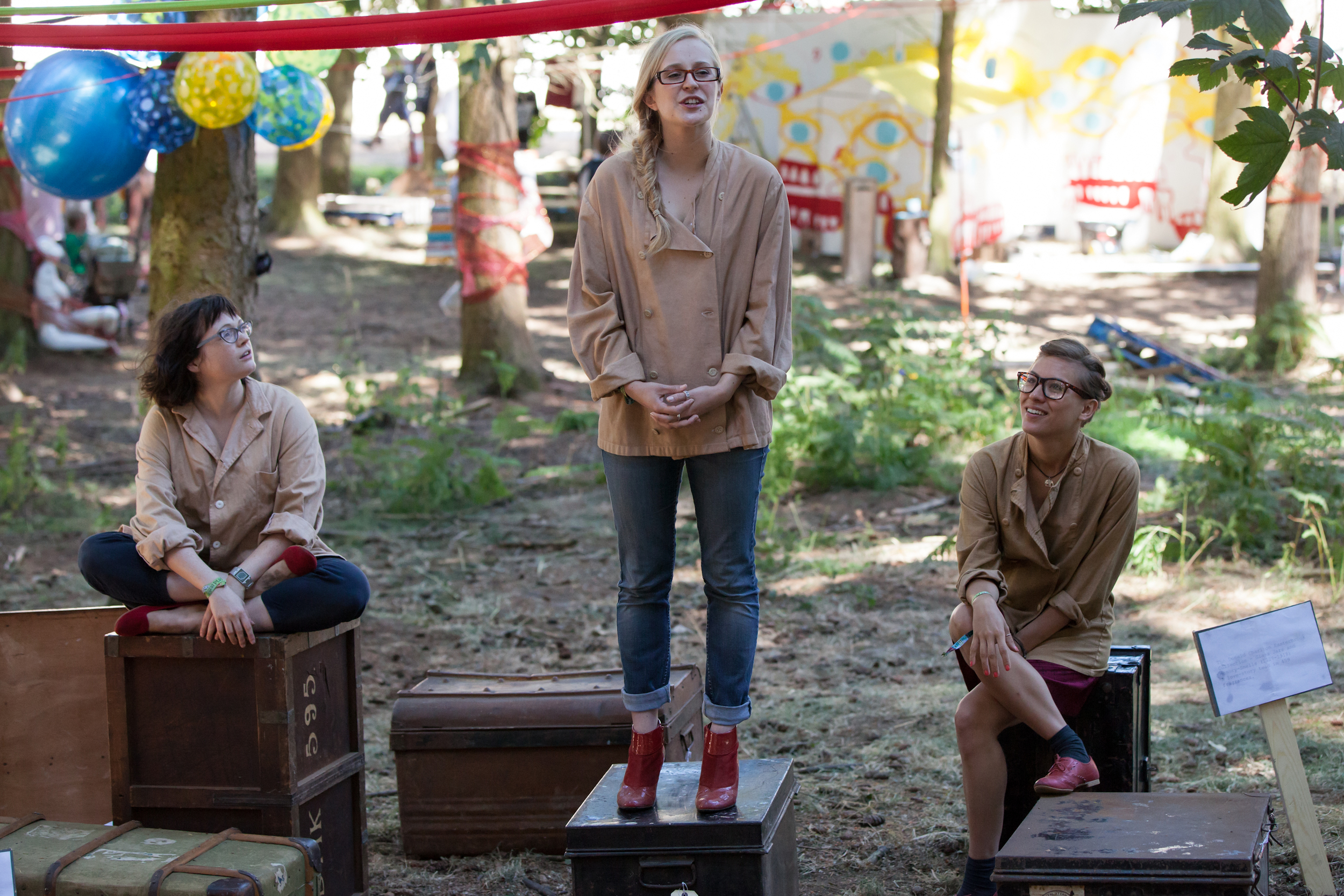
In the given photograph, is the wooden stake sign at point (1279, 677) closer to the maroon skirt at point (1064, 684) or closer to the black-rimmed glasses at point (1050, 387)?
the maroon skirt at point (1064, 684)

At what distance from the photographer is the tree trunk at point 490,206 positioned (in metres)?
9.21

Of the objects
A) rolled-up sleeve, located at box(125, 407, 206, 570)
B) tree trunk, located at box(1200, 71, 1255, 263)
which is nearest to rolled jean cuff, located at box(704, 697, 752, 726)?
rolled-up sleeve, located at box(125, 407, 206, 570)

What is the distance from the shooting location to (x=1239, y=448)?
5.86 meters

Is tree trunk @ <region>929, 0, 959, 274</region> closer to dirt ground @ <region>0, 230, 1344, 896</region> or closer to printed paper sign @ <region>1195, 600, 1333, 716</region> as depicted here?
dirt ground @ <region>0, 230, 1344, 896</region>

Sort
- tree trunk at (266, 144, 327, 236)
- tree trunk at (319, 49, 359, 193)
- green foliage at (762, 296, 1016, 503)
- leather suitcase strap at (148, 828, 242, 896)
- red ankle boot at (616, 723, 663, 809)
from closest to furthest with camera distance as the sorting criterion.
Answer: leather suitcase strap at (148, 828, 242, 896), red ankle boot at (616, 723, 663, 809), green foliage at (762, 296, 1016, 503), tree trunk at (266, 144, 327, 236), tree trunk at (319, 49, 359, 193)

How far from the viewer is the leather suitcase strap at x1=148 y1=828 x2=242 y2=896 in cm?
252

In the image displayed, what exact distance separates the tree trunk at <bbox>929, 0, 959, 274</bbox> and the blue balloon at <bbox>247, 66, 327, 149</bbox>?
1154cm

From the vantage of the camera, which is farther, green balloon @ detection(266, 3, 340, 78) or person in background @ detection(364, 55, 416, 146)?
person in background @ detection(364, 55, 416, 146)

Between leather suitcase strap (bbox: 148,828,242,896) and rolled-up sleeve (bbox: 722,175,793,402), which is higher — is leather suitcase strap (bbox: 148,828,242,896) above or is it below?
below

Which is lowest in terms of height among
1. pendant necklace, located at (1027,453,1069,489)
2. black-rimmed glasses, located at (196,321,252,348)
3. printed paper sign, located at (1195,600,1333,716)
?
printed paper sign, located at (1195,600,1333,716)

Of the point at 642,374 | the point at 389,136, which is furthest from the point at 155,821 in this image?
the point at 389,136

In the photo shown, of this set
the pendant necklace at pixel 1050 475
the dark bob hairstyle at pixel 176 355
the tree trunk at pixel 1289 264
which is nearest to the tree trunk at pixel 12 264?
the dark bob hairstyle at pixel 176 355

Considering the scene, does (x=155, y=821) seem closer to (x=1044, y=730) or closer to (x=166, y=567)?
(x=166, y=567)

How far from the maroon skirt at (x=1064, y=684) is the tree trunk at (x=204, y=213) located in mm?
3697
